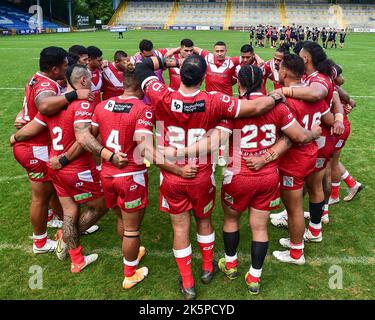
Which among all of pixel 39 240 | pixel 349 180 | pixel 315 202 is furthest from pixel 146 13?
pixel 315 202

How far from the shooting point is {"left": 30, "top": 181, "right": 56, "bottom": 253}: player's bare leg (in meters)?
4.71

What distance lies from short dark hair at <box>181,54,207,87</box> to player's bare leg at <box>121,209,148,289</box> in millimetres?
1556

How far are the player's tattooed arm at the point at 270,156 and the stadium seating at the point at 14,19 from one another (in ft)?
176

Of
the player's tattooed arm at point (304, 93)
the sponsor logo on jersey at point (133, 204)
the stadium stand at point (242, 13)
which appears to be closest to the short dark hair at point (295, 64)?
the player's tattooed arm at point (304, 93)

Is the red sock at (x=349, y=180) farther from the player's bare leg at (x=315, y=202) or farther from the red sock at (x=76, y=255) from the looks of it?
the red sock at (x=76, y=255)

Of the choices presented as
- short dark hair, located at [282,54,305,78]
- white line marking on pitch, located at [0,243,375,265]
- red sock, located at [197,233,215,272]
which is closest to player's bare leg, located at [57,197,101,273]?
white line marking on pitch, located at [0,243,375,265]

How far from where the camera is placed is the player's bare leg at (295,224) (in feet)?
14.4

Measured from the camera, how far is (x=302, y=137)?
3859 mm

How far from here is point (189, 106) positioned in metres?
3.50

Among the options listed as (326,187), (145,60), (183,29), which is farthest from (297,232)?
(183,29)

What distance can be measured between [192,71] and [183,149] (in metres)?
0.80

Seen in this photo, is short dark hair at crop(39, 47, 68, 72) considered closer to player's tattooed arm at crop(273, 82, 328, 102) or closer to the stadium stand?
player's tattooed arm at crop(273, 82, 328, 102)

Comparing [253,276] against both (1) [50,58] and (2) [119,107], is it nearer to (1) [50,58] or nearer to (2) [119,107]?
(2) [119,107]
